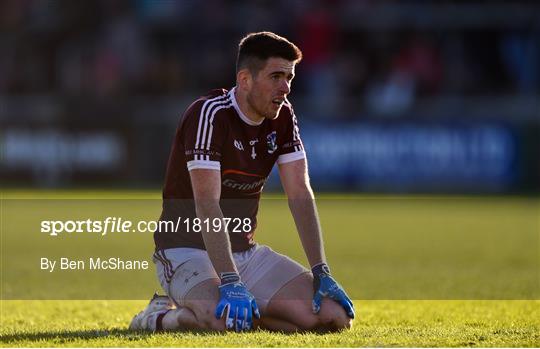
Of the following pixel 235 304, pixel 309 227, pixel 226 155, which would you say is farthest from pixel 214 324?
pixel 226 155

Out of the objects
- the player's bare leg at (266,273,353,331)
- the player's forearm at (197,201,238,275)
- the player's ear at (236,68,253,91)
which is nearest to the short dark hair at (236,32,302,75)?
the player's ear at (236,68,253,91)

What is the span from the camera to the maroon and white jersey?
23.2 ft

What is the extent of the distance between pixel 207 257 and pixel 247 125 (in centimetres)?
85

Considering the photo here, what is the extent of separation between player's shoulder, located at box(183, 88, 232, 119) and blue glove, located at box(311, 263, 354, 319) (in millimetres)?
1150

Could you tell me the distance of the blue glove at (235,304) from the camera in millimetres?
6758

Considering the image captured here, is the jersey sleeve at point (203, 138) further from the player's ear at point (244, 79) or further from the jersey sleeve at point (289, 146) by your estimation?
the jersey sleeve at point (289, 146)

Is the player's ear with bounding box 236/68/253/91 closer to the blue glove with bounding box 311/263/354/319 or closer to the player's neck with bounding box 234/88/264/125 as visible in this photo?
the player's neck with bounding box 234/88/264/125

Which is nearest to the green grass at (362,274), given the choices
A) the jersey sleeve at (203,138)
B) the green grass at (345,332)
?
the green grass at (345,332)

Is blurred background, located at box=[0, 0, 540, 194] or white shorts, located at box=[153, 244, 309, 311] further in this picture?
blurred background, located at box=[0, 0, 540, 194]

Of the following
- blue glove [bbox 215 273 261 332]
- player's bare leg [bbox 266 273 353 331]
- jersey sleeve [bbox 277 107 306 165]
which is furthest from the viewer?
jersey sleeve [bbox 277 107 306 165]

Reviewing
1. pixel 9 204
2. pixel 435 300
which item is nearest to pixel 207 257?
pixel 435 300

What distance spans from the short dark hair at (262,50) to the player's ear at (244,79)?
1.1 inches

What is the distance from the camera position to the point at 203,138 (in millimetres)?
7031

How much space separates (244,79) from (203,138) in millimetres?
427
